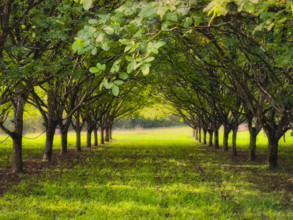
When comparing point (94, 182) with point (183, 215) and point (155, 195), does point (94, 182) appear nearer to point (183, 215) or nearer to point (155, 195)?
point (155, 195)

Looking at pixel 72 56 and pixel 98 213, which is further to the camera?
pixel 72 56

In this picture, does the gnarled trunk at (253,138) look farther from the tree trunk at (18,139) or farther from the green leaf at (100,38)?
the green leaf at (100,38)

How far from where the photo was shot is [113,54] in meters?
14.1

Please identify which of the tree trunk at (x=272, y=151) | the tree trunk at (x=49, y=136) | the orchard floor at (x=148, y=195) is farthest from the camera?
the tree trunk at (x=49, y=136)

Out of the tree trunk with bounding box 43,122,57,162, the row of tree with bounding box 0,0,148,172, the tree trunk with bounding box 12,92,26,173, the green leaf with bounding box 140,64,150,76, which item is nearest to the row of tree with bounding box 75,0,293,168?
the green leaf with bounding box 140,64,150,76

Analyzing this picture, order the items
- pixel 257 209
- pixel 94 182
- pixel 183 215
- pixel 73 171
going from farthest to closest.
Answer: pixel 73 171, pixel 94 182, pixel 257 209, pixel 183 215

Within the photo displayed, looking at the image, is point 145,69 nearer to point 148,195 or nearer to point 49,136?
point 148,195

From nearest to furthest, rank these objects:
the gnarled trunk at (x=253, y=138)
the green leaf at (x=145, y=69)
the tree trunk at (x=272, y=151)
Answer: the green leaf at (x=145, y=69) → the tree trunk at (x=272, y=151) → the gnarled trunk at (x=253, y=138)

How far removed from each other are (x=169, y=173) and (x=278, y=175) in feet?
16.5

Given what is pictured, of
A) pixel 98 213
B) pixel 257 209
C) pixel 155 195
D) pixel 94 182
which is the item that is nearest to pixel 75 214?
pixel 98 213

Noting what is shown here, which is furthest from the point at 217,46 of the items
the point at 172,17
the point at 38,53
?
the point at 38,53

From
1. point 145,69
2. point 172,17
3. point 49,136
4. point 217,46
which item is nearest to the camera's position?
point 145,69

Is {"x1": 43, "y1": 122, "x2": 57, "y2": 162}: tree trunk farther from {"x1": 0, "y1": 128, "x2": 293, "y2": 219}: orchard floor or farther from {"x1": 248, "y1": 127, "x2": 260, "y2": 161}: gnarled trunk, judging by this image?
{"x1": 248, "y1": 127, "x2": 260, "y2": 161}: gnarled trunk

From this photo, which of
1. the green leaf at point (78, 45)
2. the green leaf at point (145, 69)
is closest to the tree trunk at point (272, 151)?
the green leaf at point (145, 69)
